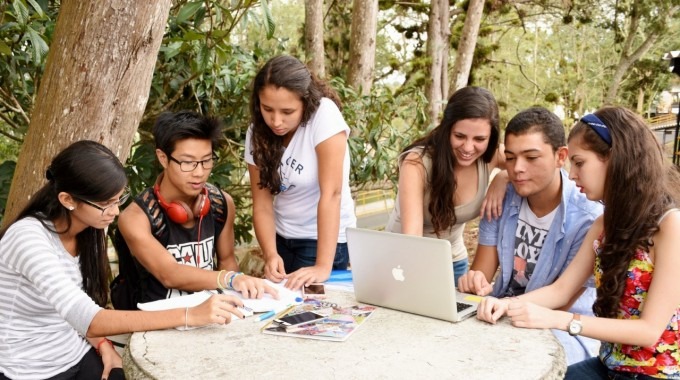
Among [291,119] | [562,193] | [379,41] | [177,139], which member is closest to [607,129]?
[562,193]

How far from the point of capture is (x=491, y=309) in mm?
2312

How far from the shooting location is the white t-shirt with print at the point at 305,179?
300cm

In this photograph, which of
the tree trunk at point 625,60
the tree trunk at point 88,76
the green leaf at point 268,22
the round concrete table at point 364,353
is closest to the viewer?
the round concrete table at point 364,353

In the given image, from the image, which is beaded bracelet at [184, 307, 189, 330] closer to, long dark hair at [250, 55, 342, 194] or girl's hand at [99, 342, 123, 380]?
girl's hand at [99, 342, 123, 380]

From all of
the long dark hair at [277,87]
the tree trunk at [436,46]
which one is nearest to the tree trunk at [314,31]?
the tree trunk at [436,46]

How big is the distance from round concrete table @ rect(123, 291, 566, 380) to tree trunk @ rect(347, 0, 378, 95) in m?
4.12

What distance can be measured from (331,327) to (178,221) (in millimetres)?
870

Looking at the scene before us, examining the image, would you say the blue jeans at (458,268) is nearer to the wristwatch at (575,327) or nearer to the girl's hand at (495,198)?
the girl's hand at (495,198)

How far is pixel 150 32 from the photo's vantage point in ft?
9.02

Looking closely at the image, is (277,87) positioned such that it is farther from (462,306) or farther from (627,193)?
(627,193)

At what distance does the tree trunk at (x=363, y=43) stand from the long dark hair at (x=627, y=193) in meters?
3.97

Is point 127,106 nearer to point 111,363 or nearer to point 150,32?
point 150,32

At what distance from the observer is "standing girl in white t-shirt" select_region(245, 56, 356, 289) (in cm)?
289

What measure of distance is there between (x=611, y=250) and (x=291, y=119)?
141 cm
